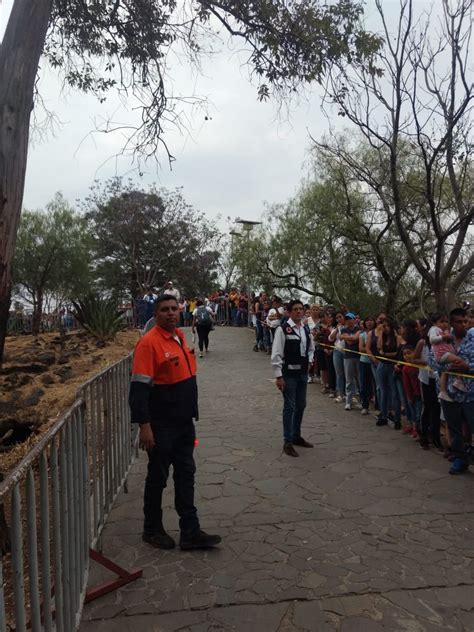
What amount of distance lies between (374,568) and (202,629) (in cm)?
137

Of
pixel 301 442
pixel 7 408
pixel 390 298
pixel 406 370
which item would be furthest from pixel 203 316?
pixel 301 442

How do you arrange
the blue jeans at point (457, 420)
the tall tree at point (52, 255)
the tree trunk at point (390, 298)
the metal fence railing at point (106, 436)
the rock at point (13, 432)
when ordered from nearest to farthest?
the metal fence railing at point (106, 436), the blue jeans at point (457, 420), the rock at point (13, 432), the tree trunk at point (390, 298), the tall tree at point (52, 255)

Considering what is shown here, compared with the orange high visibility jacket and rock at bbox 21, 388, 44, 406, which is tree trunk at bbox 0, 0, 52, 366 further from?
rock at bbox 21, 388, 44, 406

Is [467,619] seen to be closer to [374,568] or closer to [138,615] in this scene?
[374,568]

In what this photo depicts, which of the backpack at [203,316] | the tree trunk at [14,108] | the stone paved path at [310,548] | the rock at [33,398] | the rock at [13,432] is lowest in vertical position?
the stone paved path at [310,548]

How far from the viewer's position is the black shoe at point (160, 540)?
13.8 feet

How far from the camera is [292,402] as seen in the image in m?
6.78

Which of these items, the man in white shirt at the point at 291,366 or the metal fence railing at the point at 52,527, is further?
the man in white shirt at the point at 291,366

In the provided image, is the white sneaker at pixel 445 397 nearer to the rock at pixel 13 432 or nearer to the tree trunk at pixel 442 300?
the rock at pixel 13 432

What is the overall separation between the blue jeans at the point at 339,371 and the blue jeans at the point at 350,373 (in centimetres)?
39

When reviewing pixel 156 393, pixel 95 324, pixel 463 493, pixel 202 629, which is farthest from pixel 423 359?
pixel 95 324

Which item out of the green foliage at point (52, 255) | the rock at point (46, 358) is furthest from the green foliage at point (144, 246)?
the rock at point (46, 358)

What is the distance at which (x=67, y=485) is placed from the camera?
2773 mm

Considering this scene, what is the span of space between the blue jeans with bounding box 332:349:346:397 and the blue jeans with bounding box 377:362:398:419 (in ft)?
5.66
